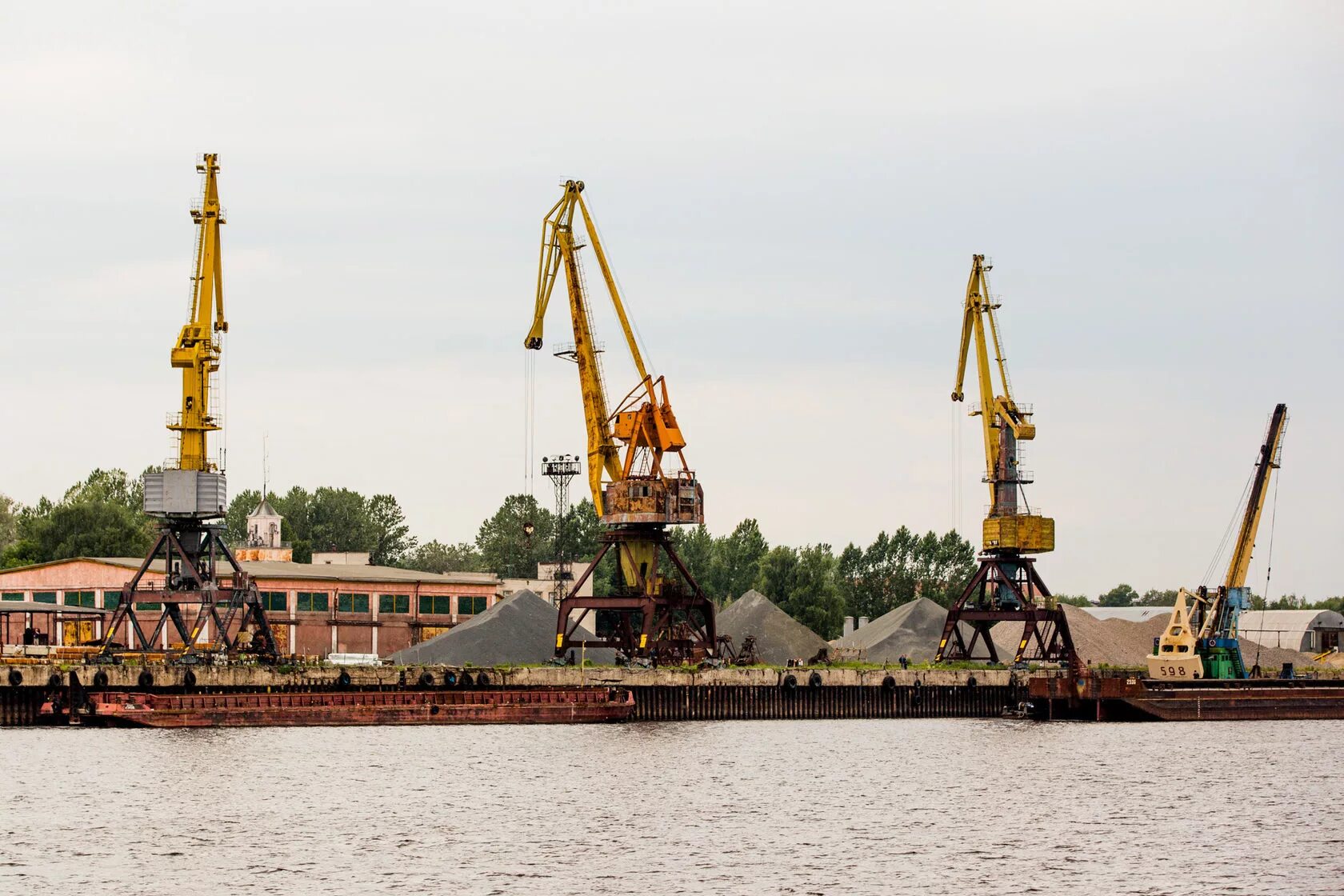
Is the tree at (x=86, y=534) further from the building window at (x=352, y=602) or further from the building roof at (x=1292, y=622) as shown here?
the building roof at (x=1292, y=622)

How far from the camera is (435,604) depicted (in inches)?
5433

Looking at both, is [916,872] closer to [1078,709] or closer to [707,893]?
[707,893]

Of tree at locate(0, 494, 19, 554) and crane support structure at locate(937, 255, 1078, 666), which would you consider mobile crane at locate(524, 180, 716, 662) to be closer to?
crane support structure at locate(937, 255, 1078, 666)

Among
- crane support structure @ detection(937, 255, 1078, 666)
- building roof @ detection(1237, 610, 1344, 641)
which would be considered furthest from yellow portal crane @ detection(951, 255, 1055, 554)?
building roof @ detection(1237, 610, 1344, 641)

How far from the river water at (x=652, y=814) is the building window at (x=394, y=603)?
1796 inches

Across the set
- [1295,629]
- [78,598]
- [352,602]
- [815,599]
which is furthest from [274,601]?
[1295,629]

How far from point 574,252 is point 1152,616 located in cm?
8331

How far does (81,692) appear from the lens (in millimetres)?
89875

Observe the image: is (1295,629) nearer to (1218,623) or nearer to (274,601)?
(1218,623)

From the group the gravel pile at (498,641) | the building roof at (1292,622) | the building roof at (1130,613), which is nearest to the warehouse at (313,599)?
the gravel pile at (498,641)

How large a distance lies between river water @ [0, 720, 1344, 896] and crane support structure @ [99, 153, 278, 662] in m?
16.7

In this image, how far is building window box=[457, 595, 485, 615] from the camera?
458ft

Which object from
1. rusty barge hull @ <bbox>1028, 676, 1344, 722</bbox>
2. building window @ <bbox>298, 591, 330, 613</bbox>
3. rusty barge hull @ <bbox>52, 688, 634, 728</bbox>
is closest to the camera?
rusty barge hull @ <bbox>52, 688, 634, 728</bbox>

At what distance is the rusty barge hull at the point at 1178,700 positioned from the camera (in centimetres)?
10556
